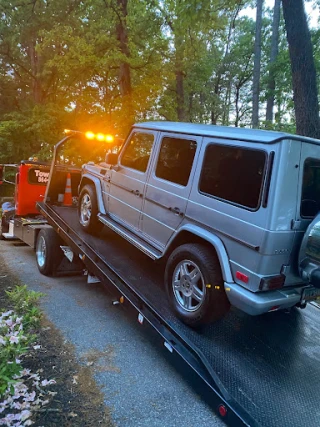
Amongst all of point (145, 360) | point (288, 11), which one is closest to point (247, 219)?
point (145, 360)

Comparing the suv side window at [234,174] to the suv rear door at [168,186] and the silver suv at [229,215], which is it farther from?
the suv rear door at [168,186]

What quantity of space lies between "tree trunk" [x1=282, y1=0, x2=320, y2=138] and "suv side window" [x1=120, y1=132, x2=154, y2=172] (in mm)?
3933

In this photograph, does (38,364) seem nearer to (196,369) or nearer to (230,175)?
(196,369)

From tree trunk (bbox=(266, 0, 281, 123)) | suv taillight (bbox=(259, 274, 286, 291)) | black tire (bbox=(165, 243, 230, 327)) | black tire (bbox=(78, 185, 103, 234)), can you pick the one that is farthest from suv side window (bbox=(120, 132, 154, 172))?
tree trunk (bbox=(266, 0, 281, 123))

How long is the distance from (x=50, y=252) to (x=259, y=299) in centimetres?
391

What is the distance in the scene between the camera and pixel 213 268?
9.78 feet

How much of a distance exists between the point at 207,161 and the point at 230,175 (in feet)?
1.16

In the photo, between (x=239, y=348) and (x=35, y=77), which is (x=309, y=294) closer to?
(x=239, y=348)

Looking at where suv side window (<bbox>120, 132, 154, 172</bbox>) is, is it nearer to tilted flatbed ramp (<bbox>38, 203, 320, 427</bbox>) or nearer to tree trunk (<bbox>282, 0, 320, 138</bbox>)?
tilted flatbed ramp (<bbox>38, 203, 320, 427</bbox>)

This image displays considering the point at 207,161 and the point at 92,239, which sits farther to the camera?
the point at 92,239

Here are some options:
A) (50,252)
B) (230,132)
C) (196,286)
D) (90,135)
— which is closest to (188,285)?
(196,286)

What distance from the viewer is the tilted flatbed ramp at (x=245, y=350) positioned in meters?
2.39

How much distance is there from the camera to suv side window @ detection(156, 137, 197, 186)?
11.5 ft

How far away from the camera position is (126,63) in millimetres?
11883
